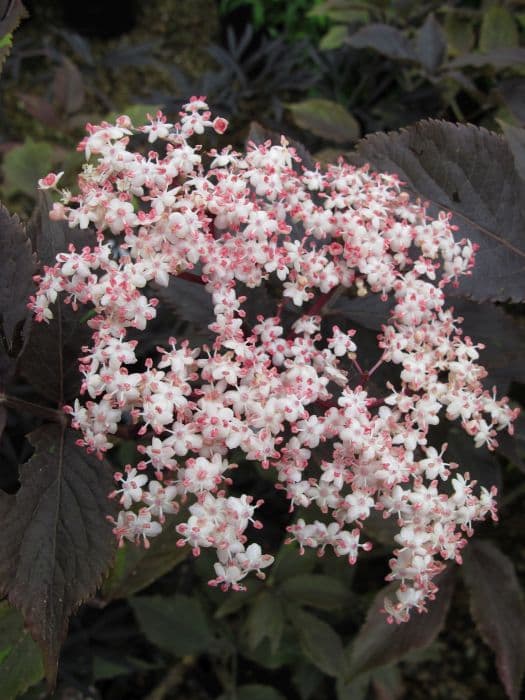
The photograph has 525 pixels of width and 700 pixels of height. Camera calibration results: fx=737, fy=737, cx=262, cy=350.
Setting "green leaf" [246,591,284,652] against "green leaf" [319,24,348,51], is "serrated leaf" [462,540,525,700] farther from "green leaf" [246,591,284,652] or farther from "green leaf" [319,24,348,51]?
"green leaf" [319,24,348,51]

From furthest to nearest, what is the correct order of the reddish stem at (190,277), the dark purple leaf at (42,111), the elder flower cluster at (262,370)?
the dark purple leaf at (42,111) < the reddish stem at (190,277) < the elder flower cluster at (262,370)

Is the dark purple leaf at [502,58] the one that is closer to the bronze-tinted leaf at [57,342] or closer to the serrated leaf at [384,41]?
the serrated leaf at [384,41]

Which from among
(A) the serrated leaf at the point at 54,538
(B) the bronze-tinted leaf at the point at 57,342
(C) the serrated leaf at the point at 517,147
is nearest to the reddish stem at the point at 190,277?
(B) the bronze-tinted leaf at the point at 57,342

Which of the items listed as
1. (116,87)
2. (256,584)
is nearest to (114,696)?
(256,584)

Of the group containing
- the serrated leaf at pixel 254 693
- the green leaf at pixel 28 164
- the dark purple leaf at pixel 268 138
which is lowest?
the serrated leaf at pixel 254 693

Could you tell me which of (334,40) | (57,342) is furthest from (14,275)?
(334,40)

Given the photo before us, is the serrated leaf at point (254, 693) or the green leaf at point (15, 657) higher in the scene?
the green leaf at point (15, 657)

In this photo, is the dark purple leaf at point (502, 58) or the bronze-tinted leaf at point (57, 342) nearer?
the bronze-tinted leaf at point (57, 342)

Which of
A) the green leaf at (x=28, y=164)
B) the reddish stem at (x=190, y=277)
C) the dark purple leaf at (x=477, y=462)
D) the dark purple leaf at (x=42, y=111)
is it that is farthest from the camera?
the dark purple leaf at (x=42, y=111)

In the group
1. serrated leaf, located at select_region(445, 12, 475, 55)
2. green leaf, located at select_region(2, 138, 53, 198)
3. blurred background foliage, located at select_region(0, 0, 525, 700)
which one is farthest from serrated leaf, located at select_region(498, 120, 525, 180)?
green leaf, located at select_region(2, 138, 53, 198)
